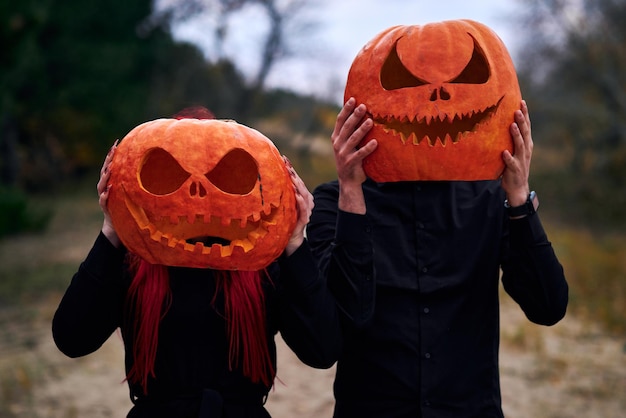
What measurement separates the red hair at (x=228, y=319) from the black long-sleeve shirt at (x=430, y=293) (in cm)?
30

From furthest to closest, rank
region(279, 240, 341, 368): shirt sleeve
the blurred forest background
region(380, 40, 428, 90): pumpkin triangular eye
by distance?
the blurred forest background
region(380, 40, 428, 90): pumpkin triangular eye
region(279, 240, 341, 368): shirt sleeve

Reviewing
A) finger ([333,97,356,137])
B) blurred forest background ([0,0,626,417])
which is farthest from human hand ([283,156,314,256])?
blurred forest background ([0,0,626,417])

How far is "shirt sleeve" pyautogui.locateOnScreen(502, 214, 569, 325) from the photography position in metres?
2.30

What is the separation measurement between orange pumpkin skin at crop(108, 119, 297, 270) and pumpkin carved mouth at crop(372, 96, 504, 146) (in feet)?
1.46

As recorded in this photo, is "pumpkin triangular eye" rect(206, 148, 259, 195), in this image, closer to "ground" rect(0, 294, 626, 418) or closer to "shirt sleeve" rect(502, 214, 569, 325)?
"shirt sleeve" rect(502, 214, 569, 325)

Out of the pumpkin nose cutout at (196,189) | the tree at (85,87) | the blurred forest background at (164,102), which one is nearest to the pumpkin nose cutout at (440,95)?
the pumpkin nose cutout at (196,189)

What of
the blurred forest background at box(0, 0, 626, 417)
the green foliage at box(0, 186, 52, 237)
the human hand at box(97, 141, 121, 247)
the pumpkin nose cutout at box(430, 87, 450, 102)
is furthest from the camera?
the blurred forest background at box(0, 0, 626, 417)

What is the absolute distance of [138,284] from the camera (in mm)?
2285

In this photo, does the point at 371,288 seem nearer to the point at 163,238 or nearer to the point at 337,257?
the point at 337,257

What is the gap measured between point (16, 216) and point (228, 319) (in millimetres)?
14718

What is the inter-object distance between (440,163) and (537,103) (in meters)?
22.9

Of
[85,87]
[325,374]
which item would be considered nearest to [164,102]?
[85,87]

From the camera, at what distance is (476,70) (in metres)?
2.64

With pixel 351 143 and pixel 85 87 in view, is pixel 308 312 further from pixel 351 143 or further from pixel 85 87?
pixel 85 87
